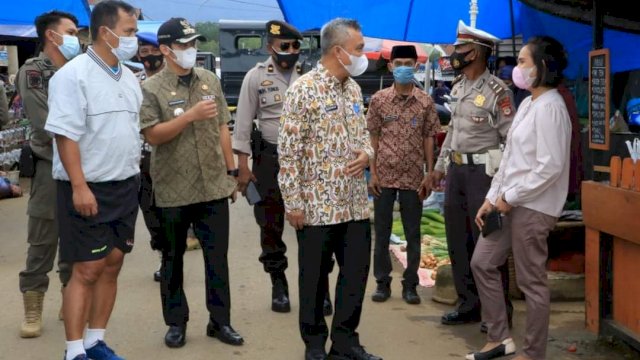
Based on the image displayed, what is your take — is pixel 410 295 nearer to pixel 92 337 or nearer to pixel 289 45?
pixel 289 45

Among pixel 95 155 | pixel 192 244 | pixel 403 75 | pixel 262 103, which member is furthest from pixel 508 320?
pixel 192 244

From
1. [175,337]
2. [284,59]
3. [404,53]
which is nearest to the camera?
[175,337]

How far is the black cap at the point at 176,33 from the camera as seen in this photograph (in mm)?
5094

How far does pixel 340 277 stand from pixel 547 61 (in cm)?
175

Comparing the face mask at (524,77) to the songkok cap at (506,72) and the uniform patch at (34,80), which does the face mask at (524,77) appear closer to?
the uniform patch at (34,80)

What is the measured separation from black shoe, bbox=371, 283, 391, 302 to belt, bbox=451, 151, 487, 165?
1311mm

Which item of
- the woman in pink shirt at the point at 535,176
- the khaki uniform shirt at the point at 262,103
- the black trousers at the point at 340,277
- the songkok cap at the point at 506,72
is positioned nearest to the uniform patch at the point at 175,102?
the khaki uniform shirt at the point at 262,103

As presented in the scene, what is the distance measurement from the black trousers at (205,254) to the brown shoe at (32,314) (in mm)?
915

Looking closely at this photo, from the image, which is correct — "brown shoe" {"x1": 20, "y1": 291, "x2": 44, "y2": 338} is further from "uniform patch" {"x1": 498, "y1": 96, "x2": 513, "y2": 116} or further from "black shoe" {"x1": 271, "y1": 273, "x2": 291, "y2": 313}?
"uniform patch" {"x1": 498, "y1": 96, "x2": 513, "y2": 116}

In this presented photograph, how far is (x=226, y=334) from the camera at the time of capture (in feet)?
17.4

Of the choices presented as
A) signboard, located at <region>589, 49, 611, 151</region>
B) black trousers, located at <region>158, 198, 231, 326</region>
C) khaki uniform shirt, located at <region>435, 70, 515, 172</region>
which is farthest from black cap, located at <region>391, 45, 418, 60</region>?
black trousers, located at <region>158, 198, 231, 326</region>

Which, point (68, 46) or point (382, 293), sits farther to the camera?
Result: point (382, 293)

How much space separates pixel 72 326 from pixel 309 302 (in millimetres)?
1359

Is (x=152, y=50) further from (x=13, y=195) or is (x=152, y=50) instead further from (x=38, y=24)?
(x=13, y=195)
